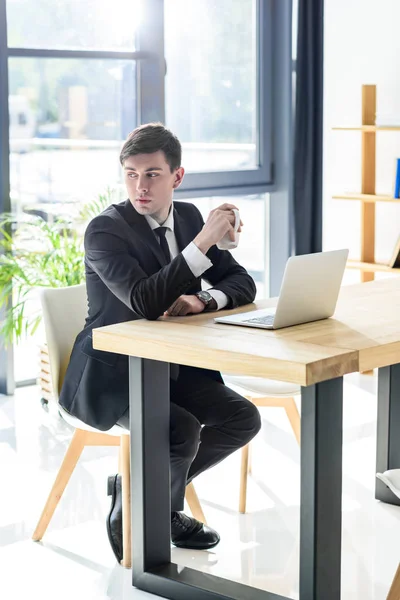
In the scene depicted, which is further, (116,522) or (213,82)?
(213,82)

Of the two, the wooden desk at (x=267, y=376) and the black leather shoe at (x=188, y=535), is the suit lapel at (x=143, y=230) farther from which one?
the black leather shoe at (x=188, y=535)

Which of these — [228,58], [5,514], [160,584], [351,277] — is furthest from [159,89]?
[160,584]

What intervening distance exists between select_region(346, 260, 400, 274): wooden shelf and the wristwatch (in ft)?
7.86

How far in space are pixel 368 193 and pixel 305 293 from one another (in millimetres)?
2815

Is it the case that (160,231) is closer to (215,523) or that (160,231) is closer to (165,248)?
(165,248)

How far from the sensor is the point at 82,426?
278 centimetres

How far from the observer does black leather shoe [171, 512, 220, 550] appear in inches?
112

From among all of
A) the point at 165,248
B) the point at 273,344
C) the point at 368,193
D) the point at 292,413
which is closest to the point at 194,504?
the point at 292,413

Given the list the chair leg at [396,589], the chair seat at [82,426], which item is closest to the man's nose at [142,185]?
the chair seat at [82,426]

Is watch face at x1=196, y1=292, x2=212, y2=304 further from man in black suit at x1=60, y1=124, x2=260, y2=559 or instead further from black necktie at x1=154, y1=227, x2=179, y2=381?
black necktie at x1=154, y1=227, x2=179, y2=381

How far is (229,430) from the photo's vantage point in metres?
2.83

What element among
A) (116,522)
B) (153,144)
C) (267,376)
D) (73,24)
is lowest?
(116,522)

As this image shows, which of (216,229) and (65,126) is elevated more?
(65,126)

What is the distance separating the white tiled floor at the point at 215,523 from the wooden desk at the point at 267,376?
177 millimetres
